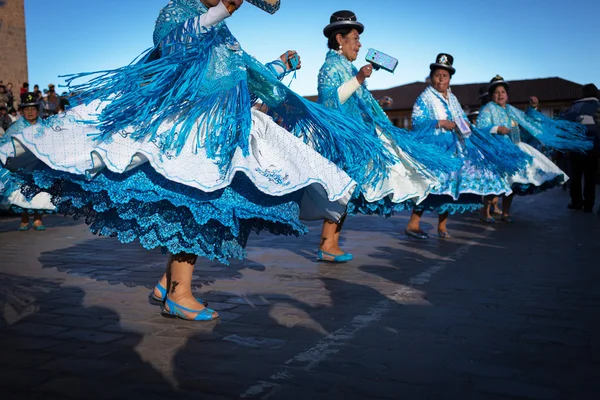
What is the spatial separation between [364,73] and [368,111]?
20.0 inches

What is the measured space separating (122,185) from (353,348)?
1521 millimetres

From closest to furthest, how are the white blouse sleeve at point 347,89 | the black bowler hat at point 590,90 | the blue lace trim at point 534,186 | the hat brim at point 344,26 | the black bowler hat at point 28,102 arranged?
the white blouse sleeve at point 347,89 → the hat brim at point 344,26 → the black bowler hat at point 28,102 → the blue lace trim at point 534,186 → the black bowler hat at point 590,90

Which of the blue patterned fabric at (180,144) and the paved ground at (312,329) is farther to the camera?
the blue patterned fabric at (180,144)

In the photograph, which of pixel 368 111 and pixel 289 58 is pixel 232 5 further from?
pixel 368 111

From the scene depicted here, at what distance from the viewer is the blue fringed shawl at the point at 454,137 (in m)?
7.59

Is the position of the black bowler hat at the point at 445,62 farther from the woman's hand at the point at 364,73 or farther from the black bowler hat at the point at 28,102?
the black bowler hat at the point at 28,102

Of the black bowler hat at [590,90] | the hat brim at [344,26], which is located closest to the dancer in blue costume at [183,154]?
the hat brim at [344,26]

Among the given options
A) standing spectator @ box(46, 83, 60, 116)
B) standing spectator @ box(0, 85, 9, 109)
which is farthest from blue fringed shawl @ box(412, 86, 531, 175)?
standing spectator @ box(0, 85, 9, 109)

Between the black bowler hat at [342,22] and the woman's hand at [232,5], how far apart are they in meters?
2.69

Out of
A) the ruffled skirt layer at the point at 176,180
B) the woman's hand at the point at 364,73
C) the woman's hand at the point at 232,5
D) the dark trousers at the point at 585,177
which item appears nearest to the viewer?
the ruffled skirt layer at the point at 176,180

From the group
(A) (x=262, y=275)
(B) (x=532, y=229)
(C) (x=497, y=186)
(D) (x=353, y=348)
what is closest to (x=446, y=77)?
(C) (x=497, y=186)

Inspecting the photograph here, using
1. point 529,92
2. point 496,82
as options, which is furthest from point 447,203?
point 529,92

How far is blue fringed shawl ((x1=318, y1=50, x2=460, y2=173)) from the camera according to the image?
19.5ft

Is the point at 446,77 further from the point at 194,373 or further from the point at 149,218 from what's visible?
the point at 194,373
